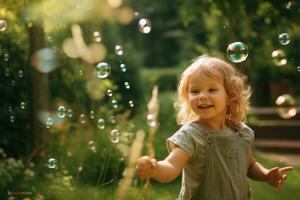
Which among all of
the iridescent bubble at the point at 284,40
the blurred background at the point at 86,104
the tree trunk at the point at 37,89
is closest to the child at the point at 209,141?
the blurred background at the point at 86,104

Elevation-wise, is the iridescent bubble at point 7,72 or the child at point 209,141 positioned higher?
the iridescent bubble at point 7,72

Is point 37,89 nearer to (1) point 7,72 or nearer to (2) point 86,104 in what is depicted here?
(1) point 7,72

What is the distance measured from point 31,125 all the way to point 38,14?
1188 mm

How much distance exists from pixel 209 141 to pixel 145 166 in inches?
27.4

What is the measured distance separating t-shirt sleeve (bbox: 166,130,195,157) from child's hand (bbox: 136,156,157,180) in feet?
1.58

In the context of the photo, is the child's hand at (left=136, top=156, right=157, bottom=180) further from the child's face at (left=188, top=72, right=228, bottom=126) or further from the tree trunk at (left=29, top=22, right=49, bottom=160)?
the tree trunk at (left=29, top=22, right=49, bottom=160)

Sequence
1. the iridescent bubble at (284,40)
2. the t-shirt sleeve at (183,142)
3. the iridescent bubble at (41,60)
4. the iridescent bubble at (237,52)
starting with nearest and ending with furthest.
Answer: the t-shirt sleeve at (183,142) → the iridescent bubble at (237,52) → the iridescent bubble at (284,40) → the iridescent bubble at (41,60)

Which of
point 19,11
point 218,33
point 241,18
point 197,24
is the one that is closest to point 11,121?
point 19,11

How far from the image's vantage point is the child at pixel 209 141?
279 centimetres

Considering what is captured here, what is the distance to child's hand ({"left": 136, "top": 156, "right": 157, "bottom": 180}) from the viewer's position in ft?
7.32

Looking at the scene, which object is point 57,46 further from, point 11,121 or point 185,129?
point 185,129

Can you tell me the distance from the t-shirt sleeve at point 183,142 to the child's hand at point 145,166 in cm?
48

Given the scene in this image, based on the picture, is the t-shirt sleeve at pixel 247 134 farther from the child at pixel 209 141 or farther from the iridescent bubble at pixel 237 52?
the iridescent bubble at pixel 237 52

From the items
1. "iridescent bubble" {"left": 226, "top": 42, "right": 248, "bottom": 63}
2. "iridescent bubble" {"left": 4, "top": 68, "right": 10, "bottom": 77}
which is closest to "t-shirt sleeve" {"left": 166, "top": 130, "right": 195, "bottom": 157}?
"iridescent bubble" {"left": 226, "top": 42, "right": 248, "bottom": 63}
